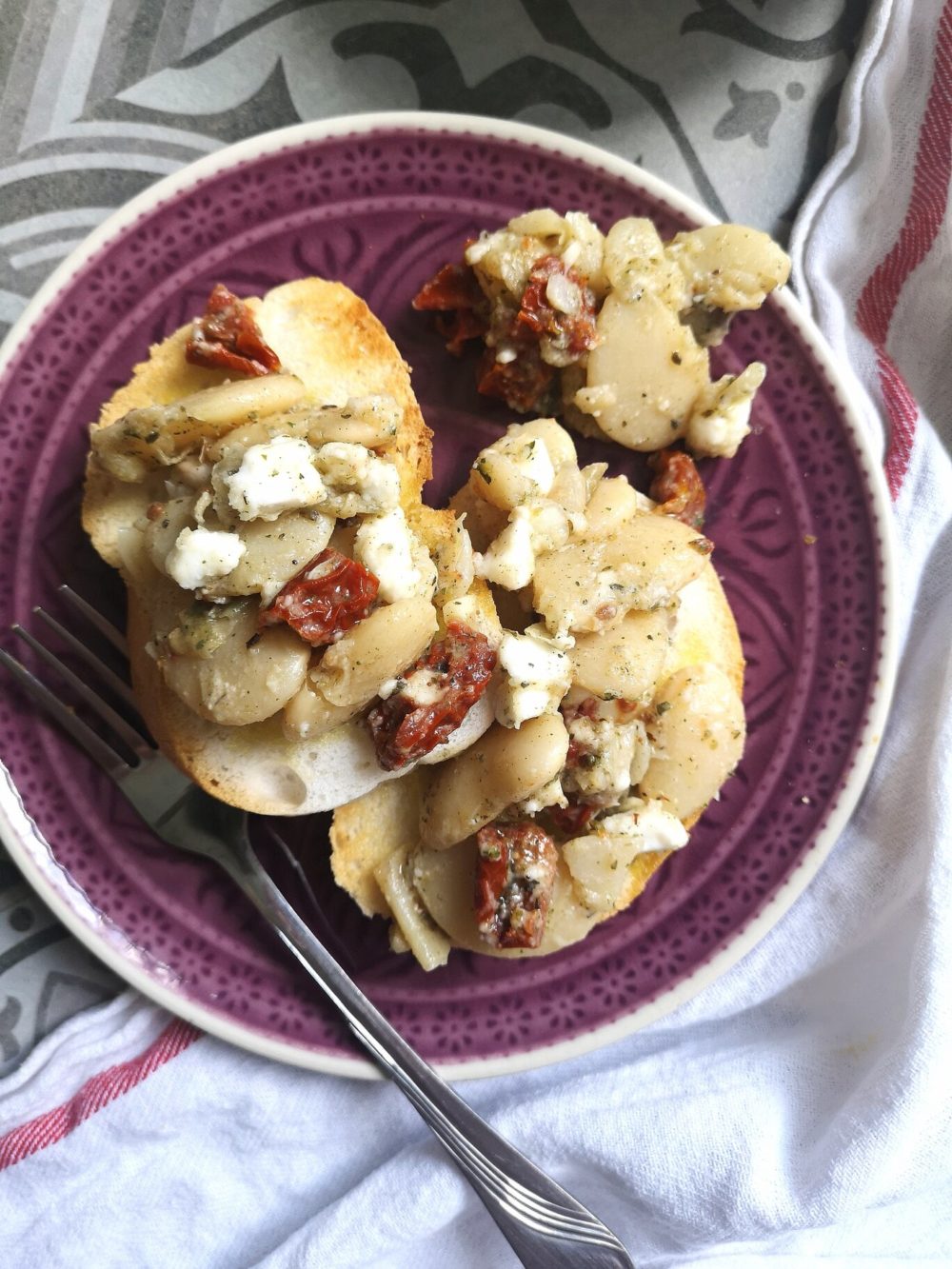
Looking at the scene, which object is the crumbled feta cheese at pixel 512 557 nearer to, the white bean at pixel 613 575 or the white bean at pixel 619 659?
the white bean at pixel 613 575

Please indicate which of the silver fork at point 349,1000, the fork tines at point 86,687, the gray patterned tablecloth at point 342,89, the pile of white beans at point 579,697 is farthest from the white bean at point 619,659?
the gray patterned tablecloth at point 342,89

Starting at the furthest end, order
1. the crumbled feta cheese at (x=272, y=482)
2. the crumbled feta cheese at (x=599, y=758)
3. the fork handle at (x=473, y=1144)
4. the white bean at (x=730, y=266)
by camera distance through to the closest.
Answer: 1. the fork handle at (x=473, y=1144)
2. the white bean at (x=730, y=266)
3. the crumbled feta cheese at (x=599, y=758)
4. the crumbled feta cheese at (x=272, y=482)

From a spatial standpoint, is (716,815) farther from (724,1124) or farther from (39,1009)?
(39,1009)

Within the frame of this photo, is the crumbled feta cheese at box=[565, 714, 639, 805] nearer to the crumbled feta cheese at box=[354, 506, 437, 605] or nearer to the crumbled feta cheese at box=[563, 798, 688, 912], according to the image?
the crumbled feta cheese at box=[563, 798, 688, 912]

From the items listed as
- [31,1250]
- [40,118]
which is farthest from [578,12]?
[31,1250]

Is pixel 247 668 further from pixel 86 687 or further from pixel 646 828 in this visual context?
pixel 646 828

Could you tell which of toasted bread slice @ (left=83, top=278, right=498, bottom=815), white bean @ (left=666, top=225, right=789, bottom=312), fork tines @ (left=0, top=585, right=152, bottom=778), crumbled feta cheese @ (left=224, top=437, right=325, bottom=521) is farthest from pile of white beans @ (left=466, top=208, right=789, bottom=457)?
fork tines @ (left=0, top=585, right=152, bottom=778)
